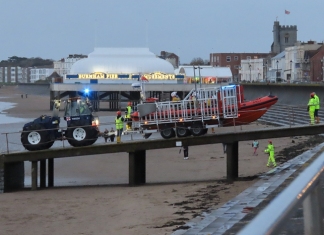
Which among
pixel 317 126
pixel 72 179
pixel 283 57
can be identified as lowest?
pixel 72 179

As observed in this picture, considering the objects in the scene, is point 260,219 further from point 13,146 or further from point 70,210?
point 13,146

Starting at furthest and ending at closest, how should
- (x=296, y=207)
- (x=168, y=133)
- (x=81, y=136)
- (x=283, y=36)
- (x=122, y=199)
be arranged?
(x=283, y=36) → (x=81, y=136) → (x=168, y=133) → (x=122, y=199) → (x=296, y=207)

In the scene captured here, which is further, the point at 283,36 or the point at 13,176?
the point at 283,36

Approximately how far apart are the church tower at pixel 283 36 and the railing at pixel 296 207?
140m

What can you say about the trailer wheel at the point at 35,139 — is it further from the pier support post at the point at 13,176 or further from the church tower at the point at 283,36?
the church tower at the point at 283,36

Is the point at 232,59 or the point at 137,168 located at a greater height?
the point at 232,59

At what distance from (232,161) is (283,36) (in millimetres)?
129384

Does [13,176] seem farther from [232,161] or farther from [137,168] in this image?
[232,161]

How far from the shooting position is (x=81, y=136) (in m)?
20.5

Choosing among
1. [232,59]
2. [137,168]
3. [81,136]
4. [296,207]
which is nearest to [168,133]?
[137,168]

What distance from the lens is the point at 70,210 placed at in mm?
15531

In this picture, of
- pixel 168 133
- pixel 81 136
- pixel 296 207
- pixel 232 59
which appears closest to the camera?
pixel 296 207

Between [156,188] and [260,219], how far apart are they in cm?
1668

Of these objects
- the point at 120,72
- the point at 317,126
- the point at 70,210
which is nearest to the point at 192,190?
the point at 70,210
